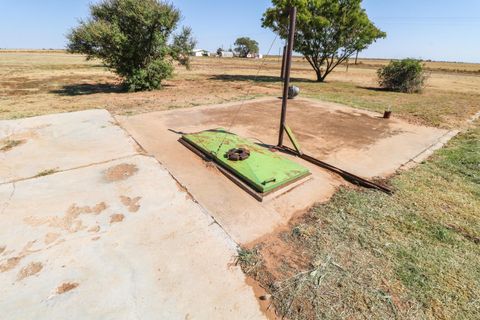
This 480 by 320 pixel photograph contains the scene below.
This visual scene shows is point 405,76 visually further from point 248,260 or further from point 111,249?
point 111,249

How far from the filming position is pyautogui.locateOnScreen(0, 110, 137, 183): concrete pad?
3445 mm

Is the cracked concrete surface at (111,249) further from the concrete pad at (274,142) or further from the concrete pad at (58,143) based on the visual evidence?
the concrete pad at (274,142)

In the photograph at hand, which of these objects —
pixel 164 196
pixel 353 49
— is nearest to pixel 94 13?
pixel 164 196

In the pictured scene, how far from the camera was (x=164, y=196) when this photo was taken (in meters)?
2.80

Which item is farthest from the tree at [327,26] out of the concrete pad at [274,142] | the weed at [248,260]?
the weed at [248,260]

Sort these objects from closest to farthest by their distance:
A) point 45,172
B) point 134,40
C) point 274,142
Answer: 1. point 45,172
2. point 274,142
3. point 134,40

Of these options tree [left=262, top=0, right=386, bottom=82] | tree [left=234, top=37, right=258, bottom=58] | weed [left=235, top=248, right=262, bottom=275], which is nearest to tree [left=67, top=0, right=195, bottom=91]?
tree [left=262, top=0, right=386, bottom=82]

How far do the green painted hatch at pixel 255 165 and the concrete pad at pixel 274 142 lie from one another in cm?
16

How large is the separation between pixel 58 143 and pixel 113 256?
128 inches

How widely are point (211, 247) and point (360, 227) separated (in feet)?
4.76

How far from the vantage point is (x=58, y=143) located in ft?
13.9

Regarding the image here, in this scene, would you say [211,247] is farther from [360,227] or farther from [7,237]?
[7,237]

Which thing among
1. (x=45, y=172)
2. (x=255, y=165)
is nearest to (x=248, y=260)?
(x=255, y=165)

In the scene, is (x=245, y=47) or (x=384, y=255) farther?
(x=245, y=47)
